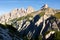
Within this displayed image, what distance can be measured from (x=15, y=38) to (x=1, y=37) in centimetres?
667

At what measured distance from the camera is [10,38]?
3991 cm

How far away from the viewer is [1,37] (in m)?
36.5

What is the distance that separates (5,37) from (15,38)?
5256 millimetres

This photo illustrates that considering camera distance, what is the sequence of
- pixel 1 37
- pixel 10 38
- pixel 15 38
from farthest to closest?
pixel 15 38, pixel 10 38, pixel 1 37

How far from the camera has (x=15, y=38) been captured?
140ft

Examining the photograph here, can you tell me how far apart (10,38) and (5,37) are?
7.48ft

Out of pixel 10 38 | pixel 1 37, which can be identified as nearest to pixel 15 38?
pixel 10 38

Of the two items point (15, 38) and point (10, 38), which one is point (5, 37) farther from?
point (15, 38)

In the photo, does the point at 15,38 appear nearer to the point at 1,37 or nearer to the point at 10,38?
the point at 10,38

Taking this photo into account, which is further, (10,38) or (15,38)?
(15,38)

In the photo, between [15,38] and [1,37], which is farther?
[15,38]

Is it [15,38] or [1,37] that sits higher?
[1,37]

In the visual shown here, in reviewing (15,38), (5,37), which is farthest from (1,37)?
(15,38)

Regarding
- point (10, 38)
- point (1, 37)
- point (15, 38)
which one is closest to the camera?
point (1, 37)
